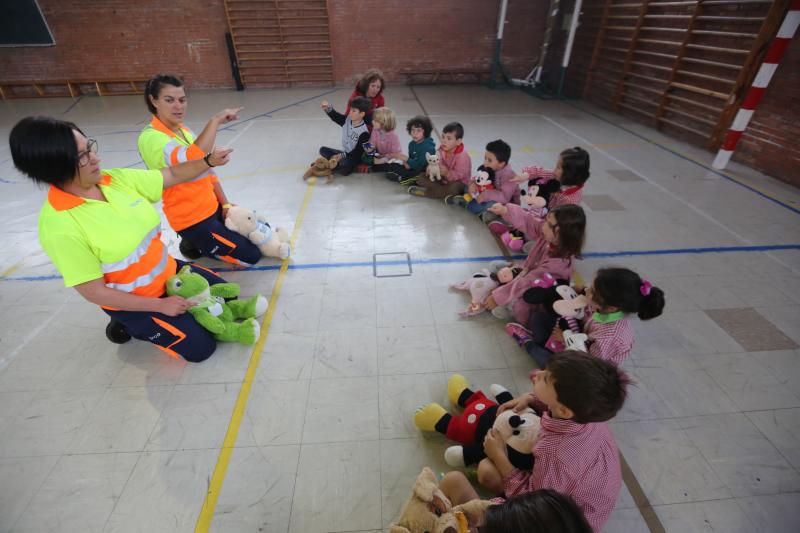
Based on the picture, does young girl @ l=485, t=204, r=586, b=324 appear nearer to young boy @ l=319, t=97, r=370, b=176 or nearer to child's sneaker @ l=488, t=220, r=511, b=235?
child's sneaker @ l=488, t=220, r=511, b=235

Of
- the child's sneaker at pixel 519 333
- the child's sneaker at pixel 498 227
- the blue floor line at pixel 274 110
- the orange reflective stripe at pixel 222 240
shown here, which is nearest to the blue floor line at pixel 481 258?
the orange reflective stripe at pixel 222 240

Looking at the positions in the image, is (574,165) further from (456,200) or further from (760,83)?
(760,83)

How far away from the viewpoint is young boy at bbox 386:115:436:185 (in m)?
4.76

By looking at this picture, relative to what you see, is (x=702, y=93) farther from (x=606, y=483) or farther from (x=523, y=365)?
(x=606, y=483)

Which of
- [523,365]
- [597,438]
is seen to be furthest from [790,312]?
[597,438]

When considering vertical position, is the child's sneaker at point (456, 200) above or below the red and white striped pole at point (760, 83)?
below

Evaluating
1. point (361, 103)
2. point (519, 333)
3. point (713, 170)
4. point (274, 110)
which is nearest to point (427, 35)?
point (274, 110)

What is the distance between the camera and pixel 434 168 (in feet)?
15.3

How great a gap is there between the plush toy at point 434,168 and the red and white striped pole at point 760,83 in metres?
4.16

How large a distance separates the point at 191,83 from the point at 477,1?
319 inches

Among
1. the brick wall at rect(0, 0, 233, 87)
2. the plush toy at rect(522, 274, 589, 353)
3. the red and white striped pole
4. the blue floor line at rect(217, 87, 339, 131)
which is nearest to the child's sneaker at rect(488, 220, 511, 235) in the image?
the plush toy at rect(522, 274, 589, 353)

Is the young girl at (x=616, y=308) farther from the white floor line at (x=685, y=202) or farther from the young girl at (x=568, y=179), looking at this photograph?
the white floor line at (x=685, y=202)

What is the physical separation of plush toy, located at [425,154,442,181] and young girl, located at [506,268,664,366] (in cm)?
283

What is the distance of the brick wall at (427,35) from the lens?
403 inches
